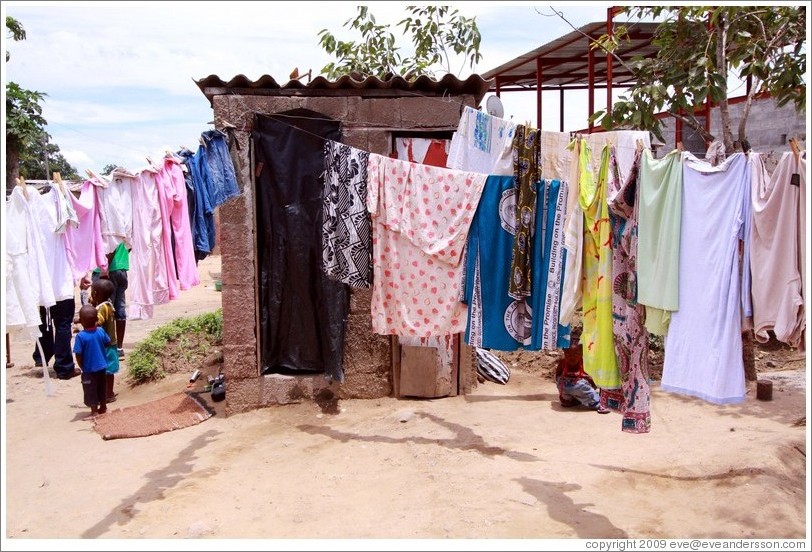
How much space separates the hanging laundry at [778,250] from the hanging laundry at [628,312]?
70 centimetres

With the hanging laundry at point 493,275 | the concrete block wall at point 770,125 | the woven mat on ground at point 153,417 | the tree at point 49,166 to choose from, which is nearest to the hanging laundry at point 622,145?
the hanging laundry at point 493,275

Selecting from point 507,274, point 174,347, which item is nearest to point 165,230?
point 507,274

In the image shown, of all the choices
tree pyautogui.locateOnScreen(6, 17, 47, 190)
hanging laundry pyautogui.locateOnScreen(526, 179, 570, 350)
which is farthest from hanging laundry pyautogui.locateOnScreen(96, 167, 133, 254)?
tree pyautogui.locateOnScreen(6, 17, 47, 190)

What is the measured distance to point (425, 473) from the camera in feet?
17.6

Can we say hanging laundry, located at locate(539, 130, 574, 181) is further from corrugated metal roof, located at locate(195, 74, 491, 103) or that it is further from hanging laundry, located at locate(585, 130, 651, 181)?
corrugated metal roof, located at locate(195, 74, 491, 103)

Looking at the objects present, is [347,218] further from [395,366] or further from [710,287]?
[710,287]

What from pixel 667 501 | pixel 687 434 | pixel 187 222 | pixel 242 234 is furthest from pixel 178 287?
pixel 687 434

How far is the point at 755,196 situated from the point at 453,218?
209 centimetres

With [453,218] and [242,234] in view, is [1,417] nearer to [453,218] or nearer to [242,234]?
[453,218]

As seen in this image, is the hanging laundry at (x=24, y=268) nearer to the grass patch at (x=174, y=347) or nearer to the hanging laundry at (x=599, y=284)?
the hanging laundry at (x=599, y=284)

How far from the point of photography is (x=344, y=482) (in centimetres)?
527

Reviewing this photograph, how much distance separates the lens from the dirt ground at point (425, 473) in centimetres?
445

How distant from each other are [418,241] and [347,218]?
2.10ft

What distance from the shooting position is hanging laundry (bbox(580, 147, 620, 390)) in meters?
4.01
